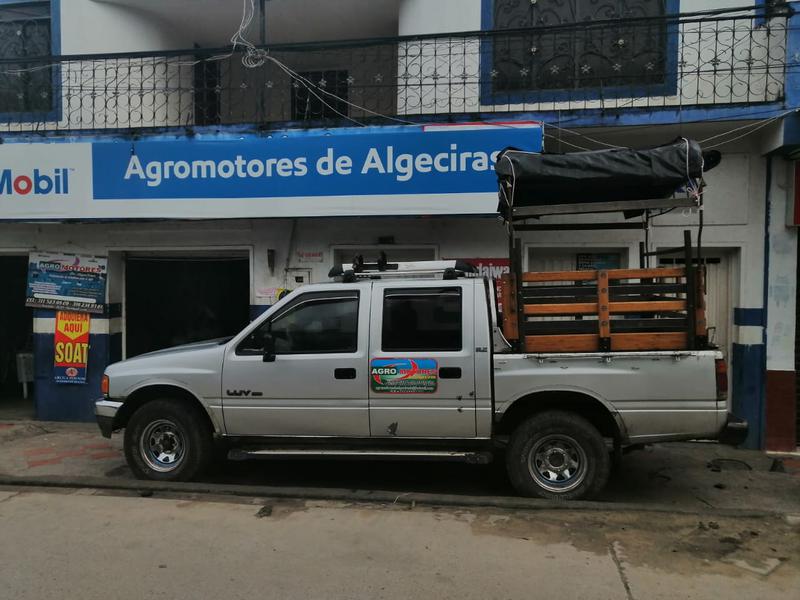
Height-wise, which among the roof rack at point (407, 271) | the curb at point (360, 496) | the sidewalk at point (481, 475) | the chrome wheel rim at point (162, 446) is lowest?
the sidewalk at point (481, 475)

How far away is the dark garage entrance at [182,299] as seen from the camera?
923cm

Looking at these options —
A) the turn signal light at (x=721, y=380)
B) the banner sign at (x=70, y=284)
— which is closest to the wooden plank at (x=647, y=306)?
the turn signal light at (x=721, y=380)

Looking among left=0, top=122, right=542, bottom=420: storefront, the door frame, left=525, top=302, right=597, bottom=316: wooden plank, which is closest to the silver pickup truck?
left=525, top=302, right=597, bottom=316: wooden plank

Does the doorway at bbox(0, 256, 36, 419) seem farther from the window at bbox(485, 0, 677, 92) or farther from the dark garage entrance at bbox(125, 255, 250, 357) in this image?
the window at bbox(485, 0, 677, 92)

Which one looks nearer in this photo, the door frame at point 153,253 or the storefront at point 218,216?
the storefront at point 218,216

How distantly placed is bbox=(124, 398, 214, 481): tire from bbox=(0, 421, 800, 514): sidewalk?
0.23 m

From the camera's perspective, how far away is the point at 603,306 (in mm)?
5109

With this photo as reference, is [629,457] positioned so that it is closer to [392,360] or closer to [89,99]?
[392,360]

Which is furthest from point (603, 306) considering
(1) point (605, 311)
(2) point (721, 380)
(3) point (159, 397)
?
(3) point (159, 397)

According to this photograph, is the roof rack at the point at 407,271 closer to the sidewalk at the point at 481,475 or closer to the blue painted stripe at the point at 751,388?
the sidewalk at the point at 481,475

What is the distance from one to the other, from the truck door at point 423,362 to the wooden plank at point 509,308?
0.94ft

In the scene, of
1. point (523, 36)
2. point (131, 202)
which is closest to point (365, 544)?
point (131, 202)

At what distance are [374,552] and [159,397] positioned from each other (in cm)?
268

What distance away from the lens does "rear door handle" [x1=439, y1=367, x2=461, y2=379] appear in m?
5.20
